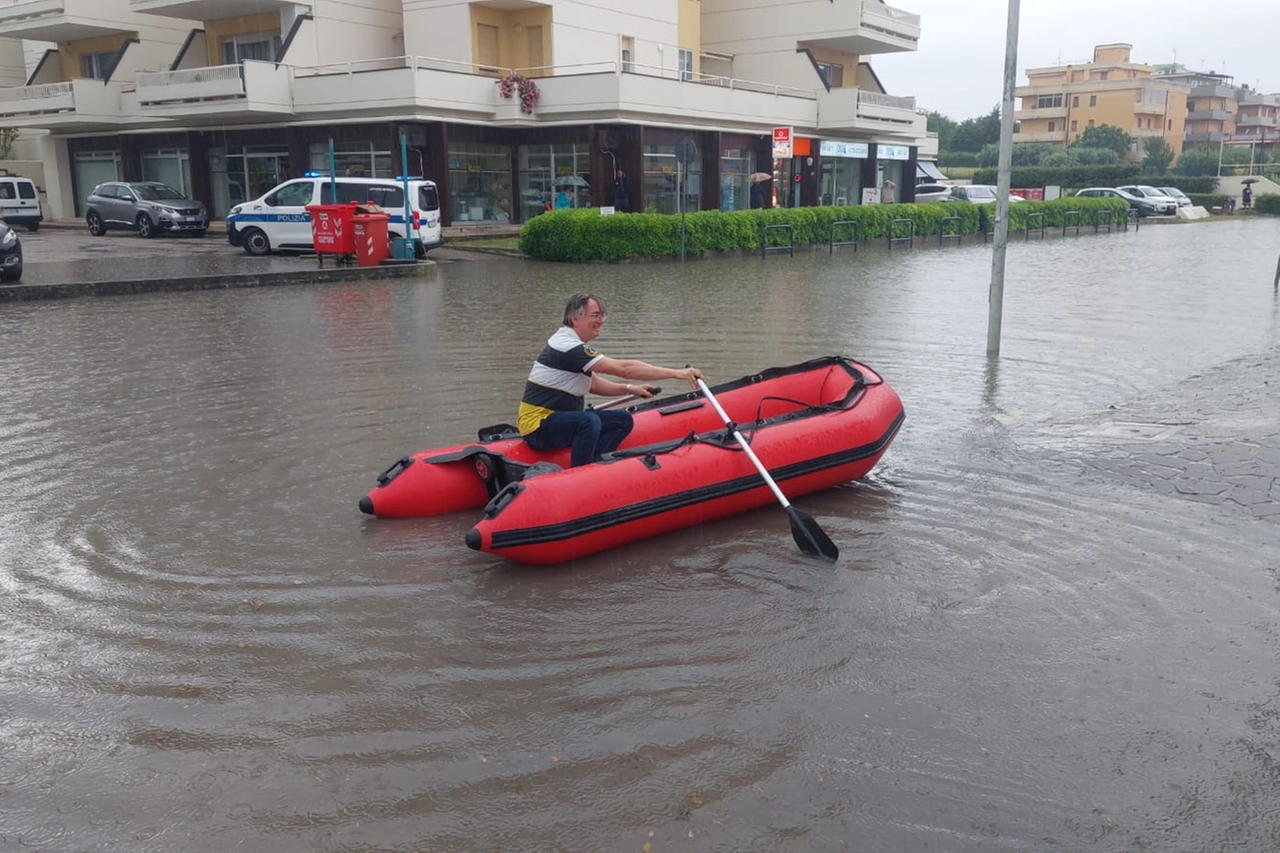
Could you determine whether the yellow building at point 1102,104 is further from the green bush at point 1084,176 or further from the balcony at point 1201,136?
the green bush at point 1084,176

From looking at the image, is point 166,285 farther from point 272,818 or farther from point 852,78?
point 852,78

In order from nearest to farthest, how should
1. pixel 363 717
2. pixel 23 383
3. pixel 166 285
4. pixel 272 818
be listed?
1. pixel 272 818
2. pixel 363 717
3. pixel 23 383
4. pixel 166 285

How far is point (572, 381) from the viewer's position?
21.0ft

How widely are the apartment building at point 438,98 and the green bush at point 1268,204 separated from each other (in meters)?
26.3

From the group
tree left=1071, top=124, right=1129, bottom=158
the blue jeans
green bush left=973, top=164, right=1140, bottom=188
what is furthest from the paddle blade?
tree left=1071, top=124, right=1129, bottom=158

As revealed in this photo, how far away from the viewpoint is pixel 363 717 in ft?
13.6

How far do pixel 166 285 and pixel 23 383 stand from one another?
802cm

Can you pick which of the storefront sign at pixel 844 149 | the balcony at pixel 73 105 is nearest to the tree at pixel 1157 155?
the storefront sign at pixel 844 149

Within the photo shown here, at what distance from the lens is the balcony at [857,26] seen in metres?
36.6

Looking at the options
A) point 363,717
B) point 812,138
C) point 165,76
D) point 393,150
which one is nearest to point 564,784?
point 363,717

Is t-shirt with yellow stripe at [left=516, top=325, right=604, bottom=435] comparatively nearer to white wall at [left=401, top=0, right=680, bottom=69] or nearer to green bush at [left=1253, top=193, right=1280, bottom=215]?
white wall at [left=401, top=0, right=680, bottom=69]

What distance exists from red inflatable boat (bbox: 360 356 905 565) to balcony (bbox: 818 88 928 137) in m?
31.3

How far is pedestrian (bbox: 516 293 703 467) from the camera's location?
6.36m

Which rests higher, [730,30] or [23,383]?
[730,30]
